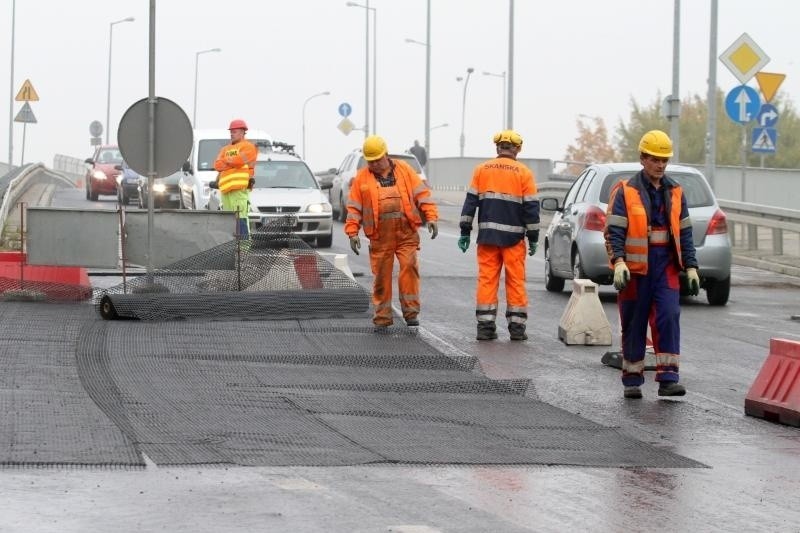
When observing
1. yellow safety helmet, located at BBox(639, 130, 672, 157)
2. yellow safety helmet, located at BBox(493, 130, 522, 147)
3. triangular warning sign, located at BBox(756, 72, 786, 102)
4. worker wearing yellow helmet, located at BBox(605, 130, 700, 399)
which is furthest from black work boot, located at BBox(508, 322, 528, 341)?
triangular warning sign, located at BBox(756, 72, 786, 102)

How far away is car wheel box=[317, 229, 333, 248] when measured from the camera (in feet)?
95.1

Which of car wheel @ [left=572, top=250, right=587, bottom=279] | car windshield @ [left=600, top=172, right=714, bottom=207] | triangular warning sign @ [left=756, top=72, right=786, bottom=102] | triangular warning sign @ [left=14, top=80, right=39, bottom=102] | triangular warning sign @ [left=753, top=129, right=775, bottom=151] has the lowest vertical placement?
car wheel @ [left=572, top=250, right=587, bottom=279]

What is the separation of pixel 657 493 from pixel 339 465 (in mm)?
1504

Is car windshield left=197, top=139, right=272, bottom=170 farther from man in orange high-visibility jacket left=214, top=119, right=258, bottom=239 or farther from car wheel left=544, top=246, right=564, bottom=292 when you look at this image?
car wheel left=544, top=246, right=564, bottom=292

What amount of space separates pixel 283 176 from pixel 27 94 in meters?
21.9

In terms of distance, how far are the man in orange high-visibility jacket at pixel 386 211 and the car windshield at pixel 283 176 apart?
1392 cm

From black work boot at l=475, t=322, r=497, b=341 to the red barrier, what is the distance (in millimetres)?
4066

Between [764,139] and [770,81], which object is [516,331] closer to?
[770,81]

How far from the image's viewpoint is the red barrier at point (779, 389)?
10.6 metres

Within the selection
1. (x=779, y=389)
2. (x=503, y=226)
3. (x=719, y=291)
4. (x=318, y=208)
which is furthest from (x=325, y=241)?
(x=779, y=389)

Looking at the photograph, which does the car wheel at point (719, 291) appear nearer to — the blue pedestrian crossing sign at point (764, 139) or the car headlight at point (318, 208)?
the car headlight at point (318, 208)

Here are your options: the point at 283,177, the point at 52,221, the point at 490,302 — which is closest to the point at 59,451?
the point at 490,302

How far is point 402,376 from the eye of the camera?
466 inches

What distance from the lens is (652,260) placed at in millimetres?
11453
